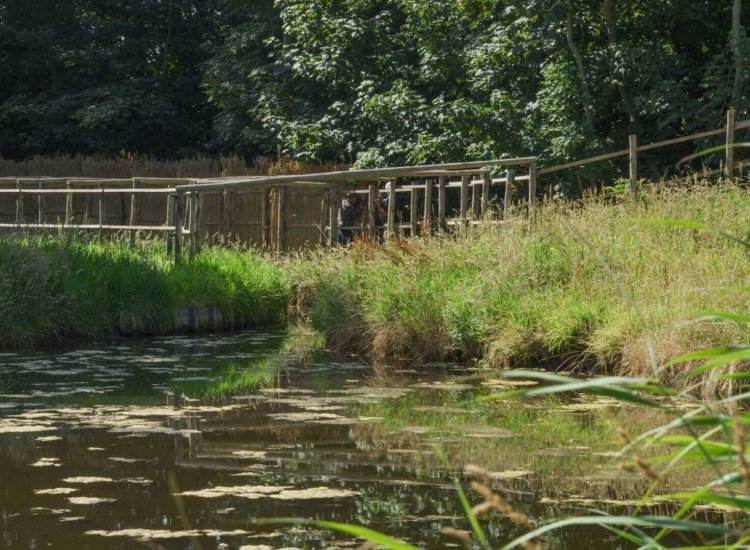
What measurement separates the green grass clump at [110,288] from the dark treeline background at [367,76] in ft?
20.3

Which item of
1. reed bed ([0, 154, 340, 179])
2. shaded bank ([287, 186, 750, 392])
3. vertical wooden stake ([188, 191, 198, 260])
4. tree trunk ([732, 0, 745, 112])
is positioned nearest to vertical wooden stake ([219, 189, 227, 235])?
reed bed ([0, 154, 340, 179])

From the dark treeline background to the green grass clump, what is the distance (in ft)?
20.3

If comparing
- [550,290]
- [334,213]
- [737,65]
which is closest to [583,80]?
[737,65]

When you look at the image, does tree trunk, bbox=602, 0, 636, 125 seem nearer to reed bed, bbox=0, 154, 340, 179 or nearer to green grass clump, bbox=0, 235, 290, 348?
reed bed, bbox=0, 154, 340, 179

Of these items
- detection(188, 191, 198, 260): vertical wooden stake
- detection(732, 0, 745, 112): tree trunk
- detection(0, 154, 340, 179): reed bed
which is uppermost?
detection(732, 0, 745, 112): tree trunk

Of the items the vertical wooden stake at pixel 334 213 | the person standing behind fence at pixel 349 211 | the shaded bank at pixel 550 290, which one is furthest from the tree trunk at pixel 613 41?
the shaded bank at pixel 550 290

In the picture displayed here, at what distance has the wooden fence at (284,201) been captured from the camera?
518 inches

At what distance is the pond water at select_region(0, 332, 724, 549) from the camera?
4.29 meters

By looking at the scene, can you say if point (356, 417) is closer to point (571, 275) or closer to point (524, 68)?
point (571, 275)

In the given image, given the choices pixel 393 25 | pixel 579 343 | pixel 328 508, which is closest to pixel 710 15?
pixel 393 25

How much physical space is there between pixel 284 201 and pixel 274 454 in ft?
37.0

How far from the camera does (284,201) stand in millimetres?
16703

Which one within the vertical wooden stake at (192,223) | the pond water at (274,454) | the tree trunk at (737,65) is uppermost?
the tree trunk at (737,65)

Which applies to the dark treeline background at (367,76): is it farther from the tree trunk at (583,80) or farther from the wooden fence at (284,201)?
the wooden fence at (284,201)
